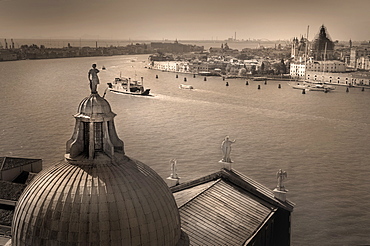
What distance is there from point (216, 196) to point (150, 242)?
5.81ft

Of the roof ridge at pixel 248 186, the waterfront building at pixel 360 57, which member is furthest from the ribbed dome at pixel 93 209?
the waterfront building at pixel 360 57

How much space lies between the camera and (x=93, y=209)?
7.59 feet

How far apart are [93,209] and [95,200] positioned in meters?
0.04

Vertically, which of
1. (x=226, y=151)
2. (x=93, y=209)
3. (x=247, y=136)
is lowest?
(x=247, y=136)

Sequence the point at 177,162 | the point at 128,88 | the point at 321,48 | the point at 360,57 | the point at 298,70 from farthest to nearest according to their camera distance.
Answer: the point at 321,48, the point at 360,57, the point at 298,70, the point at 128,88, the point at 177,162

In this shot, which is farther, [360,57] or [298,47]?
Answer: [298,47]

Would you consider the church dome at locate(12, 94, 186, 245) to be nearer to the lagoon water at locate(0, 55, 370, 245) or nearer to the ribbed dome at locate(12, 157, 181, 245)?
the ribbed dome at locate(12, 157, 181, 245)

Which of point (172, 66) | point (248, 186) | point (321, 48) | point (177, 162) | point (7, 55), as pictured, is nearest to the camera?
point (248, 186)

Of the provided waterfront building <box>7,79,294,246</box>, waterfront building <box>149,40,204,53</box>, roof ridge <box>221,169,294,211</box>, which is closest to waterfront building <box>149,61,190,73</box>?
waterfront building <box>149,40,204,53</box>

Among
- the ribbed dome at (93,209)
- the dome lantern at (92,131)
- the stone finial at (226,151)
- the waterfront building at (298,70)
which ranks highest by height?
the dome lantern at (92,131)

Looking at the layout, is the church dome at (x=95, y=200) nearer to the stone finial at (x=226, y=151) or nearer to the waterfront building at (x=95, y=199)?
the waterfront building at (x=95, y=199)

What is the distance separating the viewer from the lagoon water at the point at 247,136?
7137 mm

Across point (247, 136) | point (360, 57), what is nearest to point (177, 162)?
point (247, 136)

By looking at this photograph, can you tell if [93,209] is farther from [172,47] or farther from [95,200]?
[172,47]
